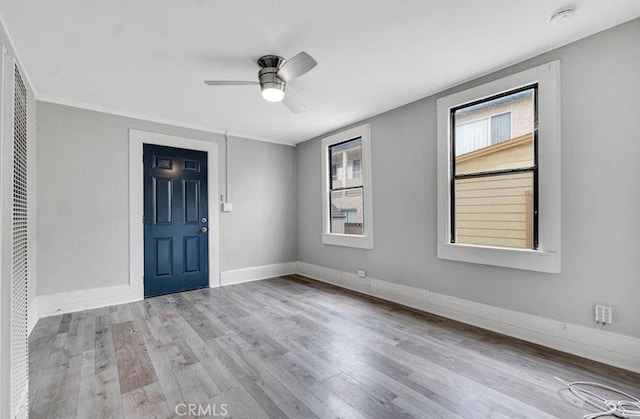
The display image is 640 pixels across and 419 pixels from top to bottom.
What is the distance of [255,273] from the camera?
4.89m

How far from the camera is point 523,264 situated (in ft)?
8.25

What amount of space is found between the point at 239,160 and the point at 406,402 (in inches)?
161

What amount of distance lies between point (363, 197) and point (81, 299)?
12.4ft

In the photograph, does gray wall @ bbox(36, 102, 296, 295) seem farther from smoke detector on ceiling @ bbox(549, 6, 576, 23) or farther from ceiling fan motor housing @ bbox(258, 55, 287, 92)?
smoke detector on ceiling @ bbox(549, 6, 576, 23)

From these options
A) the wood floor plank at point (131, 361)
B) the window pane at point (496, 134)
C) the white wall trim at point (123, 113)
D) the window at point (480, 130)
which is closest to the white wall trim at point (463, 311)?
the wood floor plank at point (131, 361)

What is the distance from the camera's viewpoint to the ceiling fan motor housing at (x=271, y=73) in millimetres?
2467

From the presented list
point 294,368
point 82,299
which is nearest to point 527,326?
point 294,368

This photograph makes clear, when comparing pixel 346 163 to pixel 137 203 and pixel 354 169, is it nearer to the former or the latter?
pixel 354 169

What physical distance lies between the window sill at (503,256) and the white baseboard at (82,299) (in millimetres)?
3953

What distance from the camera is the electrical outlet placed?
2.12m

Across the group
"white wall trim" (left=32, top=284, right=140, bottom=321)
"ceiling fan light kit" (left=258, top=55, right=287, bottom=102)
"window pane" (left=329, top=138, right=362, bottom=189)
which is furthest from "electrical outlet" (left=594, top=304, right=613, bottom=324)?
"white wall trim" (left=32, top=284, right=140, bottom=321)

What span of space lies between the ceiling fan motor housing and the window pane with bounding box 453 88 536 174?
1.93 metres

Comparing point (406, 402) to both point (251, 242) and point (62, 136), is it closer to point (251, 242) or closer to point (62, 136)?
point (251, 242)

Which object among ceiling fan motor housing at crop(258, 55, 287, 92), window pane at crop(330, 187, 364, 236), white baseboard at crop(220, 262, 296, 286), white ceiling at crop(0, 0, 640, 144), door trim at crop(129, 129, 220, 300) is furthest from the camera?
white baseboard at crop(220, 262, 296, 286)
